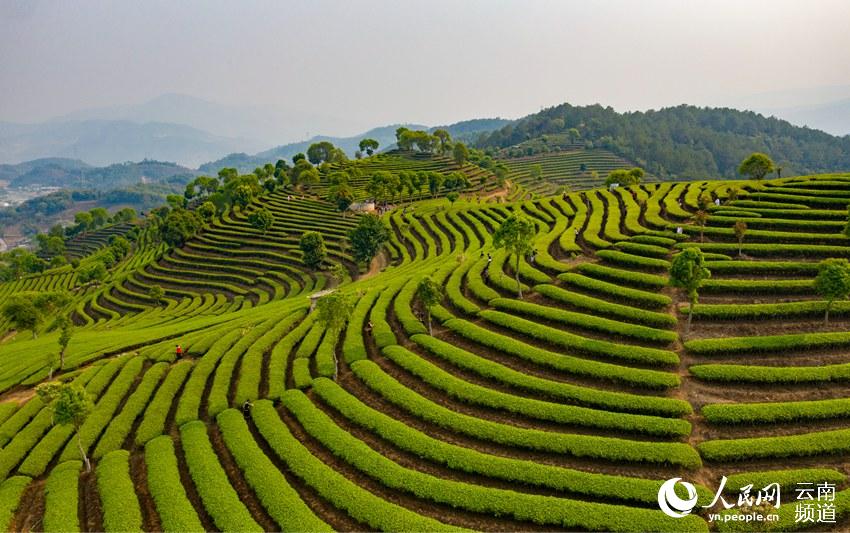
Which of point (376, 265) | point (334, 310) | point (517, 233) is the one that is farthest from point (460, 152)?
point (334, 310)

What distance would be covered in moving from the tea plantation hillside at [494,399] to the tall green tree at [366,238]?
23.1 m

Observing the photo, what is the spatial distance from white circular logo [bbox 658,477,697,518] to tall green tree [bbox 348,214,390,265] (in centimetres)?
5323

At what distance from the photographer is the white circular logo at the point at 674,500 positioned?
17297mm

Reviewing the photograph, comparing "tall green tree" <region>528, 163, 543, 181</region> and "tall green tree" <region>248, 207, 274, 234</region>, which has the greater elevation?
"tall green tree" <region>528, 163, 543, 181</region>

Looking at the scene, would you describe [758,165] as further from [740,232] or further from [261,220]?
[261,220]

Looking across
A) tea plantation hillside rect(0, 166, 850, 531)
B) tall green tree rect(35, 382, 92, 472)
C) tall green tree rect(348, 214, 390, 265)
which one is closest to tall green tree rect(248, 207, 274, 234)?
tall green tree rect(348, 214, 390, 265)

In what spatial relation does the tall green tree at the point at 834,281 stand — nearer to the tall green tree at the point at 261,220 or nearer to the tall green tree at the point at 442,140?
the tall green tree at the point at 261,220

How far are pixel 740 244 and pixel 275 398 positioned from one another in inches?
1500

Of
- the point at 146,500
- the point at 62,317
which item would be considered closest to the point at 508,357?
the point at 146,500

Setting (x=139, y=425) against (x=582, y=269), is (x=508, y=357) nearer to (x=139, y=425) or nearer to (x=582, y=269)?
(x=582, y=269)

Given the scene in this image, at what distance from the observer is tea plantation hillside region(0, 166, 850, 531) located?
19.1m

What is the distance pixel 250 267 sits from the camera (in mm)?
78375

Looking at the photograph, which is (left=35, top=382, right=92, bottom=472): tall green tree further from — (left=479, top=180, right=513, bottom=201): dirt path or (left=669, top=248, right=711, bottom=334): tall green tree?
(left=479, top=180, right=513, bottom=201): dirt path

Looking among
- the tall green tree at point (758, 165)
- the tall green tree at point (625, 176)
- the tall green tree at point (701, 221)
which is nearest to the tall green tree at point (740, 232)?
the tall green tree at point (701, 221)
